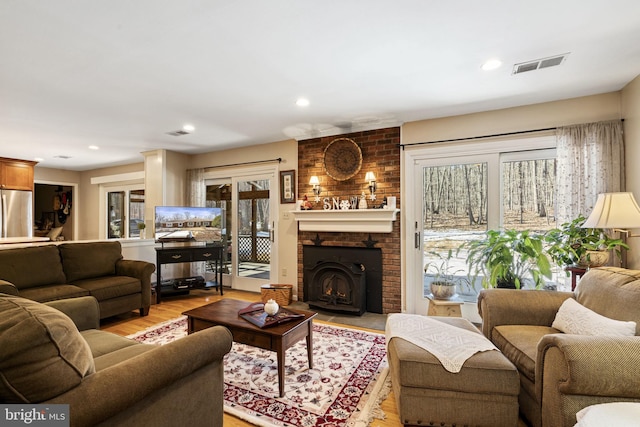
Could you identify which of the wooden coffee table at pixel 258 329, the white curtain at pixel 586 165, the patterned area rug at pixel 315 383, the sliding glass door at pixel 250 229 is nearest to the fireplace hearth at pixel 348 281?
the patterned area rug at pixel 315 383

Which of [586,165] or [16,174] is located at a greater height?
[16,174]

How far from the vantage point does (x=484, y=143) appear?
3324 mm

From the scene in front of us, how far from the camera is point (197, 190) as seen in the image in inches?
208

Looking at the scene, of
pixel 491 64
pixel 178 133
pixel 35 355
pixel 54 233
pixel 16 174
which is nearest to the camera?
pixel 35 355

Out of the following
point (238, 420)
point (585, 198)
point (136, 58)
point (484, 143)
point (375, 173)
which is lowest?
point (238, 420)

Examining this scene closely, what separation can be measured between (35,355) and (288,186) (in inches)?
145

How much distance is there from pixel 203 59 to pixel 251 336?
2.07 m

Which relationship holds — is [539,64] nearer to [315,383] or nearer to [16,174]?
[315,383]

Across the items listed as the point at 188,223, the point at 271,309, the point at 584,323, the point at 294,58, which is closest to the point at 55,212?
the point at 188,223

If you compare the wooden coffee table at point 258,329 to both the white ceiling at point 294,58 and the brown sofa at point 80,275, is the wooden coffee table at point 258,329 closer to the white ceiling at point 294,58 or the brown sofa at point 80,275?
the brown sofa at point 80,275

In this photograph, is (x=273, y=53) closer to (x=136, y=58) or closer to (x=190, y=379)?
(x=136, y=58)

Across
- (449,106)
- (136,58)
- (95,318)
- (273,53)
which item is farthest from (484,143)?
(95,318)

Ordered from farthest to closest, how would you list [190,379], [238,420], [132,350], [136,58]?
[136,58] < [238,420] < [132,350] < [190,379]

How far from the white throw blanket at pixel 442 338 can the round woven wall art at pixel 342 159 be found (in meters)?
2.27
